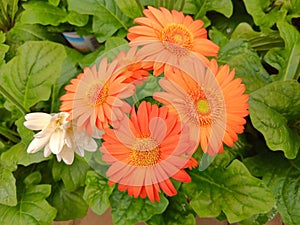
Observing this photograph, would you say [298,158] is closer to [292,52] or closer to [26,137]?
[292,52]

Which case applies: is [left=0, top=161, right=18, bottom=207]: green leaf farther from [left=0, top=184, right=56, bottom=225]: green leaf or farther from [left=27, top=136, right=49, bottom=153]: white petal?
[left=27, top=136, right=49, bottom=153]: white petal

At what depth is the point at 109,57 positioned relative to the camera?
0.75m

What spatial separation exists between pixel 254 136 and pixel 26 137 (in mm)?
421

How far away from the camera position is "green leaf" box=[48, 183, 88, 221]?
919 mm

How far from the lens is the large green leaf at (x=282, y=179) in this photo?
0.82 meters

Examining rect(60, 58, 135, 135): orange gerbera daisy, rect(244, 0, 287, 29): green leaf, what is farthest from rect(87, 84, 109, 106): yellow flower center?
Result: rect(244, 0, 287, 29): green leaf

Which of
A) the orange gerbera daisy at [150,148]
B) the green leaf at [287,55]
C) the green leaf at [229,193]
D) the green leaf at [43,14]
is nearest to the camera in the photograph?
the orange gerbera daisy at [150,148]

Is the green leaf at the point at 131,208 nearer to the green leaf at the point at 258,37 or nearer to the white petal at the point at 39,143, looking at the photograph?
the white petal at the point at 39,143

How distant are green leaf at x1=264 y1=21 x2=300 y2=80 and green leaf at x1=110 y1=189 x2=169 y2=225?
1.07ft

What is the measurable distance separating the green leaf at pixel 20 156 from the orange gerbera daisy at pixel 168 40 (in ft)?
0.96

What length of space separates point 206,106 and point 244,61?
276 mm

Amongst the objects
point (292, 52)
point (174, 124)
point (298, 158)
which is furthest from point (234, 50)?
point (174, 124)

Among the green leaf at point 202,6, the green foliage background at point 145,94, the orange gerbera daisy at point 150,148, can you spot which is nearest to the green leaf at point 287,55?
the green foliage background at point 145,94

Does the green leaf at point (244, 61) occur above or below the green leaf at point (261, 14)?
below
